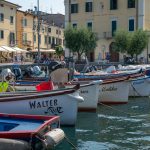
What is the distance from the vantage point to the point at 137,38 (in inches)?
1774

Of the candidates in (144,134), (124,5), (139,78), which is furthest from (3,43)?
(144,134)

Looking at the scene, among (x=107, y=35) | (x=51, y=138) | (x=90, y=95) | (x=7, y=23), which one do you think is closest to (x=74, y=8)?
(x=107, y=35)

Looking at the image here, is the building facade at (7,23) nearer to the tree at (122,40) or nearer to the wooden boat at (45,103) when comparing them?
the tree at (122,40)

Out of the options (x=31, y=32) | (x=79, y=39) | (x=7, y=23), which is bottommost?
(x=79, y=39)

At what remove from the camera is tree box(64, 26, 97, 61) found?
4738cm

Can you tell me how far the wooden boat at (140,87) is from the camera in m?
25.4

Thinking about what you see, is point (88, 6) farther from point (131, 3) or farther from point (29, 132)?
point (29, 132)

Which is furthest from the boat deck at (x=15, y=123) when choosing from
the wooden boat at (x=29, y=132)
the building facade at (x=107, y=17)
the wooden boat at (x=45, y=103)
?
the building facade at (x=107, y=17)

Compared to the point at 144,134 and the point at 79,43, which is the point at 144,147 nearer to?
the point at 144,134

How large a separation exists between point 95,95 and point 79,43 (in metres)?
29.0

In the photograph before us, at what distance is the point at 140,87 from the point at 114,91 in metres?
4.19

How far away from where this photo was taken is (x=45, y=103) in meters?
14.6

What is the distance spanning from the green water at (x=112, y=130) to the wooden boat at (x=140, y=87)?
4.18 metres

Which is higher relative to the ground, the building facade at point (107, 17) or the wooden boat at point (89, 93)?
the building facade at point (107, 17)
